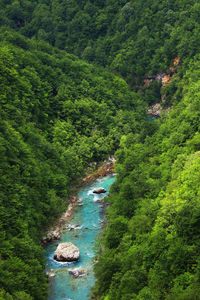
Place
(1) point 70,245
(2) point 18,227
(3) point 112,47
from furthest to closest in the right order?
(3) point 112,47
(1) point 70,245
(2) point 18,227

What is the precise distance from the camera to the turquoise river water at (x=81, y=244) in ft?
149

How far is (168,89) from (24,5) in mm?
95135

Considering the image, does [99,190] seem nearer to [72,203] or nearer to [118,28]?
[72,203]

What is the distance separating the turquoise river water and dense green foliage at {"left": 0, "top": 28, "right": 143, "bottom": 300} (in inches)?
98.1

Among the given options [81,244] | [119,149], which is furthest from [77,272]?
[119,149]

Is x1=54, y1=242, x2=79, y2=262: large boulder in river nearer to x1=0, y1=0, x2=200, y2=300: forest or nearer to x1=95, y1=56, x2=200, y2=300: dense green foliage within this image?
x1=0, y1=0, x2=200, y2=300: forest

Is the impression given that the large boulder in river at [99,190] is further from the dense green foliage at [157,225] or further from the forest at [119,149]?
the dense green foliage at [157,225]

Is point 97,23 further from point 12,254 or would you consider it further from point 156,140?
point 12,254

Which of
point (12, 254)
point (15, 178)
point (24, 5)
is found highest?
point (24, 5)

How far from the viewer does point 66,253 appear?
51000 millimetres

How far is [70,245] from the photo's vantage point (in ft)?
172

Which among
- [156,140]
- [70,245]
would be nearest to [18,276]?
[70,245]

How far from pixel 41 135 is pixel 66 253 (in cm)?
3231

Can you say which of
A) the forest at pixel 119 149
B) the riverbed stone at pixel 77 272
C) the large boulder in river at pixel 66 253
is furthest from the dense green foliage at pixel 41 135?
the riverbed stone at pixel 77 272
